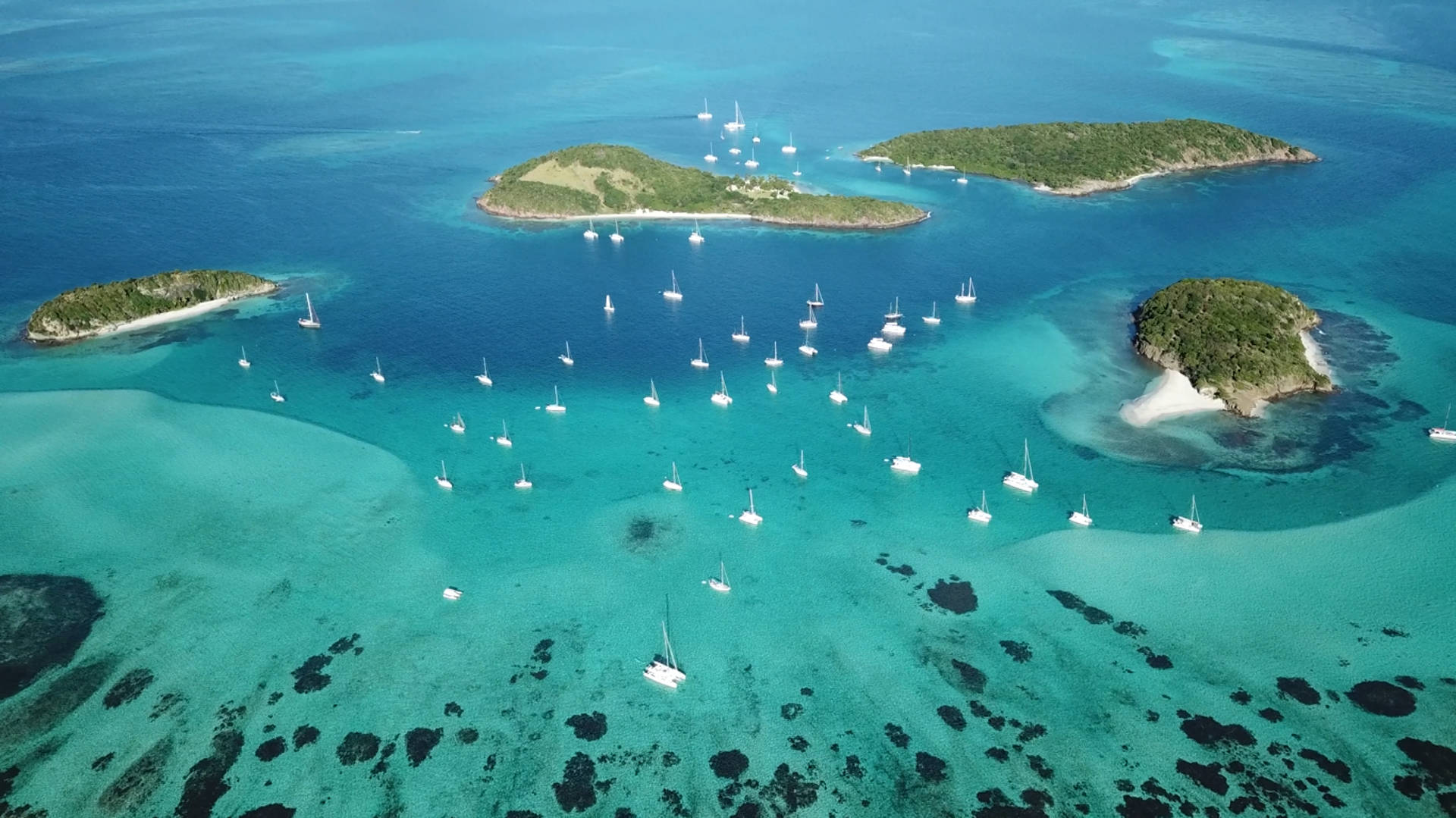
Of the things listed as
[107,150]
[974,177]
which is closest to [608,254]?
[974,177]

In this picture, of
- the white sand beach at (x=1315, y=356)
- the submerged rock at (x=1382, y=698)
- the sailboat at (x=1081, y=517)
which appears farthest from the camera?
the white sand beach at (x=1315, y=356)

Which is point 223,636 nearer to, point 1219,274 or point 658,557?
point 658,557

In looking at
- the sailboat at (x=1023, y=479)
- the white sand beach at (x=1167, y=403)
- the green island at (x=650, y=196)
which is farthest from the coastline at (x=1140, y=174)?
the sailboat at (x=1023, y=479)

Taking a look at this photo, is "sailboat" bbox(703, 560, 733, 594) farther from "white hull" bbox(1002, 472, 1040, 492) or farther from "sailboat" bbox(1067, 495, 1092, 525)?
"sailboat" bbox(1067, 495, 1092, 525)

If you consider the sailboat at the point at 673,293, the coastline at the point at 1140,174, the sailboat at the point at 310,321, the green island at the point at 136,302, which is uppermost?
the coastline at the point at 1140,174

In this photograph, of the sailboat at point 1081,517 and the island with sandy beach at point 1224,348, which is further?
the island with sandy beach at point 1224,348

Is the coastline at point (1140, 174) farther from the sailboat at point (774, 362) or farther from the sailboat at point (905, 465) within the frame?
the sailboat at point (905, 465)
